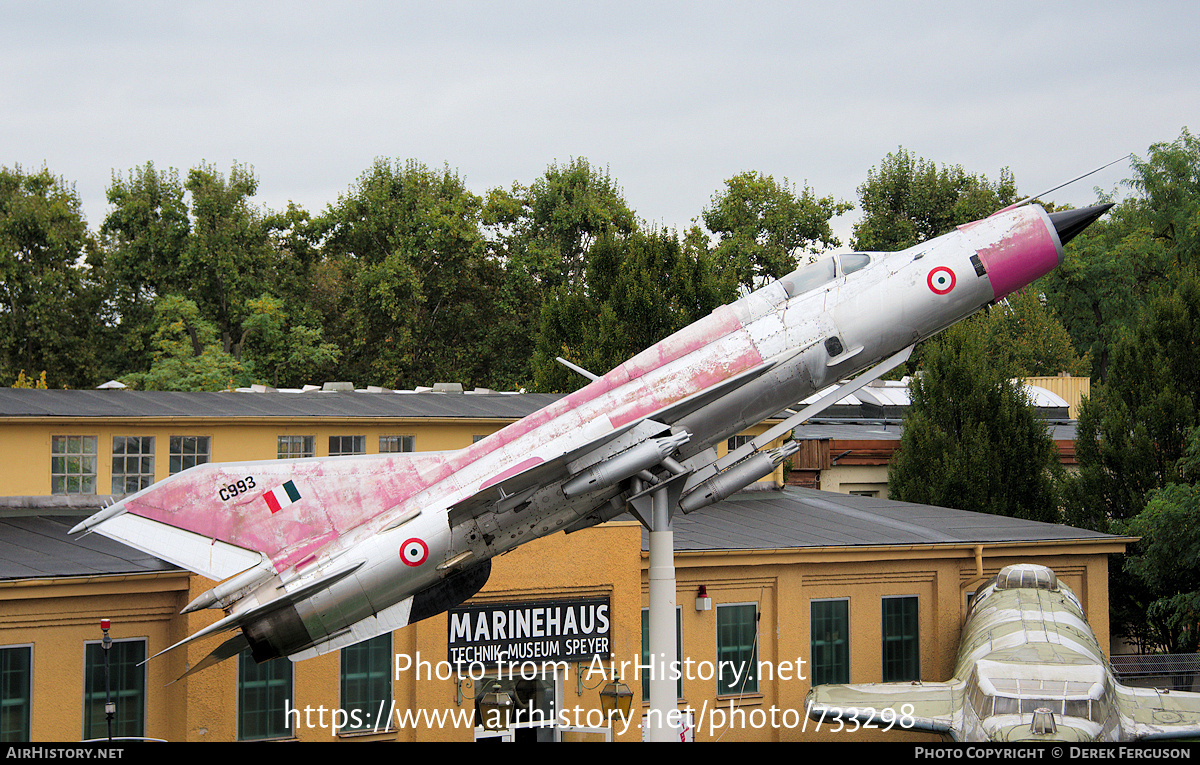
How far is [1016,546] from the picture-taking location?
26.5 meters

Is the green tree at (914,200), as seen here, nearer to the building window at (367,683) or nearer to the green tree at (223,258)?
the green tree at (223,258)

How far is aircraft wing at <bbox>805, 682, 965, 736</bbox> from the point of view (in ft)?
69.7

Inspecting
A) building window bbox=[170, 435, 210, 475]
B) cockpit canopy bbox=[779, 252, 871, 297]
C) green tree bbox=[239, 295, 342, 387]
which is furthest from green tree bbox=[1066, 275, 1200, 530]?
green tree bbox=[239, 295, 342, 387]

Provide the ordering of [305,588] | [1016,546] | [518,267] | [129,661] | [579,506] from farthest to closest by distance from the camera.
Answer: [518,267] → [1016,546] → [129,661] → [579,506] → [305,588]

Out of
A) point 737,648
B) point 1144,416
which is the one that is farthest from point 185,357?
point 1144,416

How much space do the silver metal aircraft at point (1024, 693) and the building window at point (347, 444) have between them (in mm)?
10814

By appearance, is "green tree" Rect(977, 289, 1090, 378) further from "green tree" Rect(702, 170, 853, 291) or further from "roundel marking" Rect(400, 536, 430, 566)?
"roundel marking" Rect(400, 536, 430, 566)

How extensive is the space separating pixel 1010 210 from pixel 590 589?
10489 mm

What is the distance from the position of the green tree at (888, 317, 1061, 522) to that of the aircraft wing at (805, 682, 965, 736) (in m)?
18.2

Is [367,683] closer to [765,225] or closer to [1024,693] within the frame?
[1024,693]

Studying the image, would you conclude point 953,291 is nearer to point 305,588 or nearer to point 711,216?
point 305,588

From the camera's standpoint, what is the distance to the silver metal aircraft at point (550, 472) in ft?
47.6

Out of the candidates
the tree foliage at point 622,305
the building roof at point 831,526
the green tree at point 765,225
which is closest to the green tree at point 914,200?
the green tree at point 765,225

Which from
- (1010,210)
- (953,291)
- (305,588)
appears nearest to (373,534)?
(305,588)
